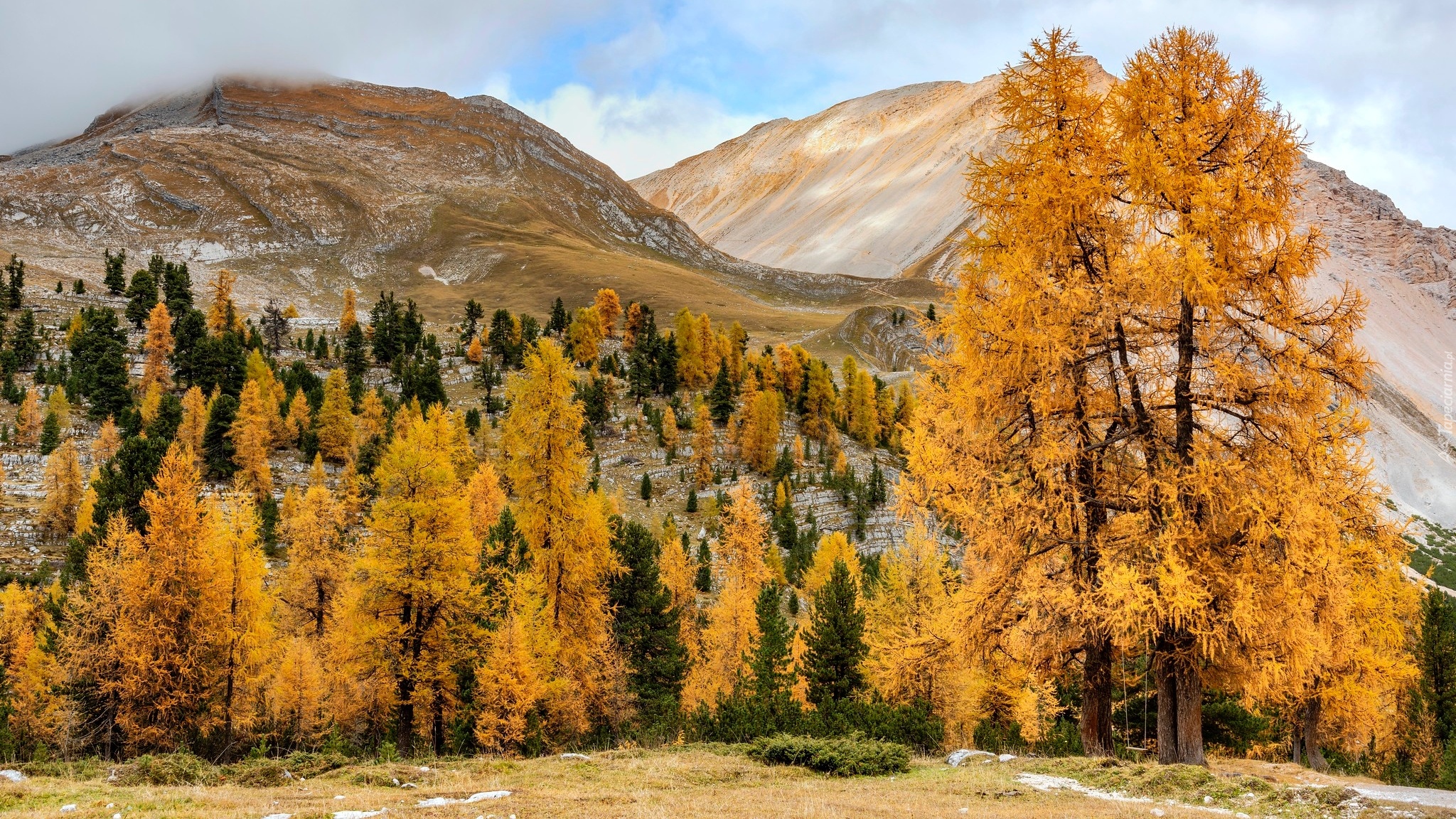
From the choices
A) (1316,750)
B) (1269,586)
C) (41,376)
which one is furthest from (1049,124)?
(41,376)

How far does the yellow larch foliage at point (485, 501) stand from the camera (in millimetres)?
44594

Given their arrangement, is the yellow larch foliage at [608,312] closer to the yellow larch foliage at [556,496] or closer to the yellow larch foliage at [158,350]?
the yellow larch foliage at [158,350]

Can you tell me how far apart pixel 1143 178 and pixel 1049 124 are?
8.04ft

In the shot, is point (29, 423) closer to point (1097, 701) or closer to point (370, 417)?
point (370, 417)

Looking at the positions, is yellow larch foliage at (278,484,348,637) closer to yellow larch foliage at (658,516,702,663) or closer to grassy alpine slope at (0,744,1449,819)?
yellow larch foliage at (658,516,702,663)

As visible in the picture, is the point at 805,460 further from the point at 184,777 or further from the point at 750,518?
the point at 184,777

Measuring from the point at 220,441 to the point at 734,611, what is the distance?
175 feet

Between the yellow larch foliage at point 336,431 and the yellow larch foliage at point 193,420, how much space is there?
946 centimetres

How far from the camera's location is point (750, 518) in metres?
48.4

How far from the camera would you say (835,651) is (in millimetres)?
27344

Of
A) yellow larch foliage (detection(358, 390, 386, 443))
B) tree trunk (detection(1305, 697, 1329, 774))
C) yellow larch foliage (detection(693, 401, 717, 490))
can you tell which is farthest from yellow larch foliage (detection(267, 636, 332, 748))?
yellow larch foliage (detection(693, 401, 717, 490))

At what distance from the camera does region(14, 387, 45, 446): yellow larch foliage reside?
74.0 m

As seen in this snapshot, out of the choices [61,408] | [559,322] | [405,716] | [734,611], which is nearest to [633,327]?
[559,322]

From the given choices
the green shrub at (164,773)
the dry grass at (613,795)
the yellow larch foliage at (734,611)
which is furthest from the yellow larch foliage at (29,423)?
the dry grass at (613,795)
